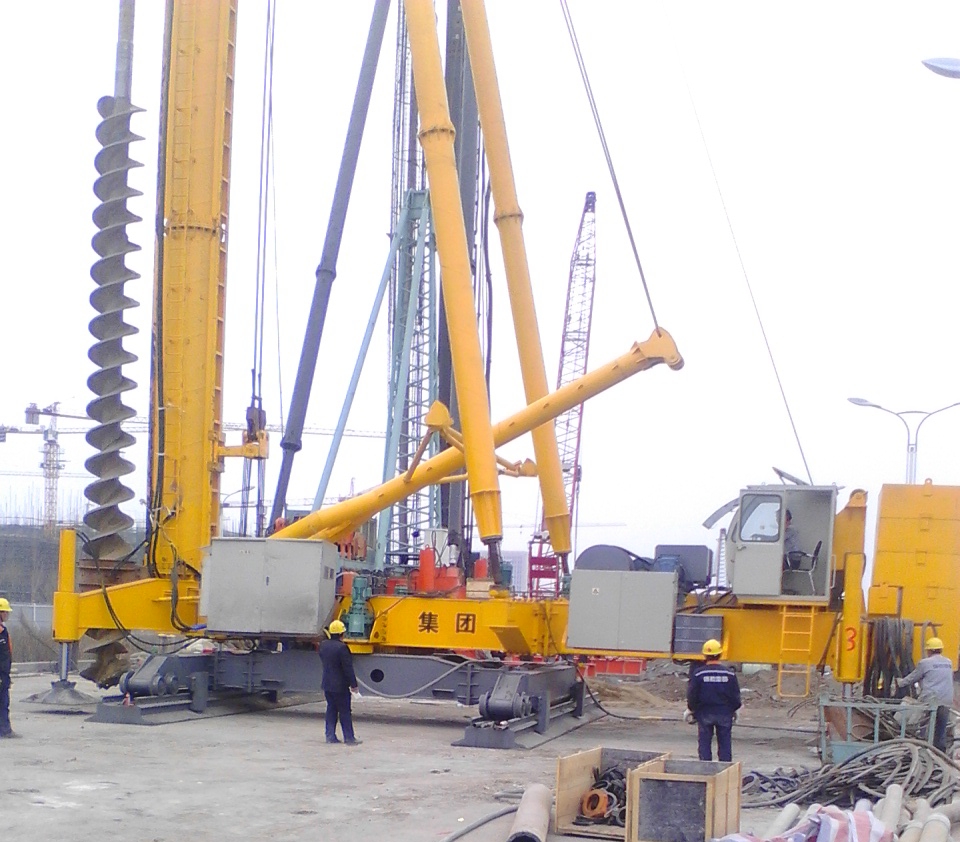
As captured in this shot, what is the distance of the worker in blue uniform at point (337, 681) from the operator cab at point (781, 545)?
17.3ft

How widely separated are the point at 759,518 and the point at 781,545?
0.49 m

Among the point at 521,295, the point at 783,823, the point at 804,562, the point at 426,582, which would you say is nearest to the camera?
the point at 783,823

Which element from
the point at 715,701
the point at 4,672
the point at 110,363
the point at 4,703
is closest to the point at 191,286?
the point at 110,363

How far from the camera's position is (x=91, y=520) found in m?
19.2

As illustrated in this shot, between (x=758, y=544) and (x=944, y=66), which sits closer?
(x=944, y=66)

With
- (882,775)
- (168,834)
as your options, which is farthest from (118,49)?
(882,775)

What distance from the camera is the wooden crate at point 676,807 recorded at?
357 inches

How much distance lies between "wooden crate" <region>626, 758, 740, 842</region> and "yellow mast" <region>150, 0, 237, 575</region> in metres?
11.3

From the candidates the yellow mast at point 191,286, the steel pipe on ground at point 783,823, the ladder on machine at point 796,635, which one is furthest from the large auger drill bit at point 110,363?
the steel pipe on ground at point 783,823

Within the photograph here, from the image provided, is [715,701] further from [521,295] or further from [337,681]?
[521,295]

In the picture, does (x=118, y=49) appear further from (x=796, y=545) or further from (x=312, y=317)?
(x=796, y=545)

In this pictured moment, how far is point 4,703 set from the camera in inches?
579

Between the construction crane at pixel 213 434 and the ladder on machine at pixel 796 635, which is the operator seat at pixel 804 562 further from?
the construction crane at pixel 213 434

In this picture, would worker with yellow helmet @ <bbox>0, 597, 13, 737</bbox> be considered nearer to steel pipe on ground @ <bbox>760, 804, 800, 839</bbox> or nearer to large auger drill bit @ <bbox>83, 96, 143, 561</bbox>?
large auger drill bit @ <bbox>83, 96, 143, 561</bbox>
